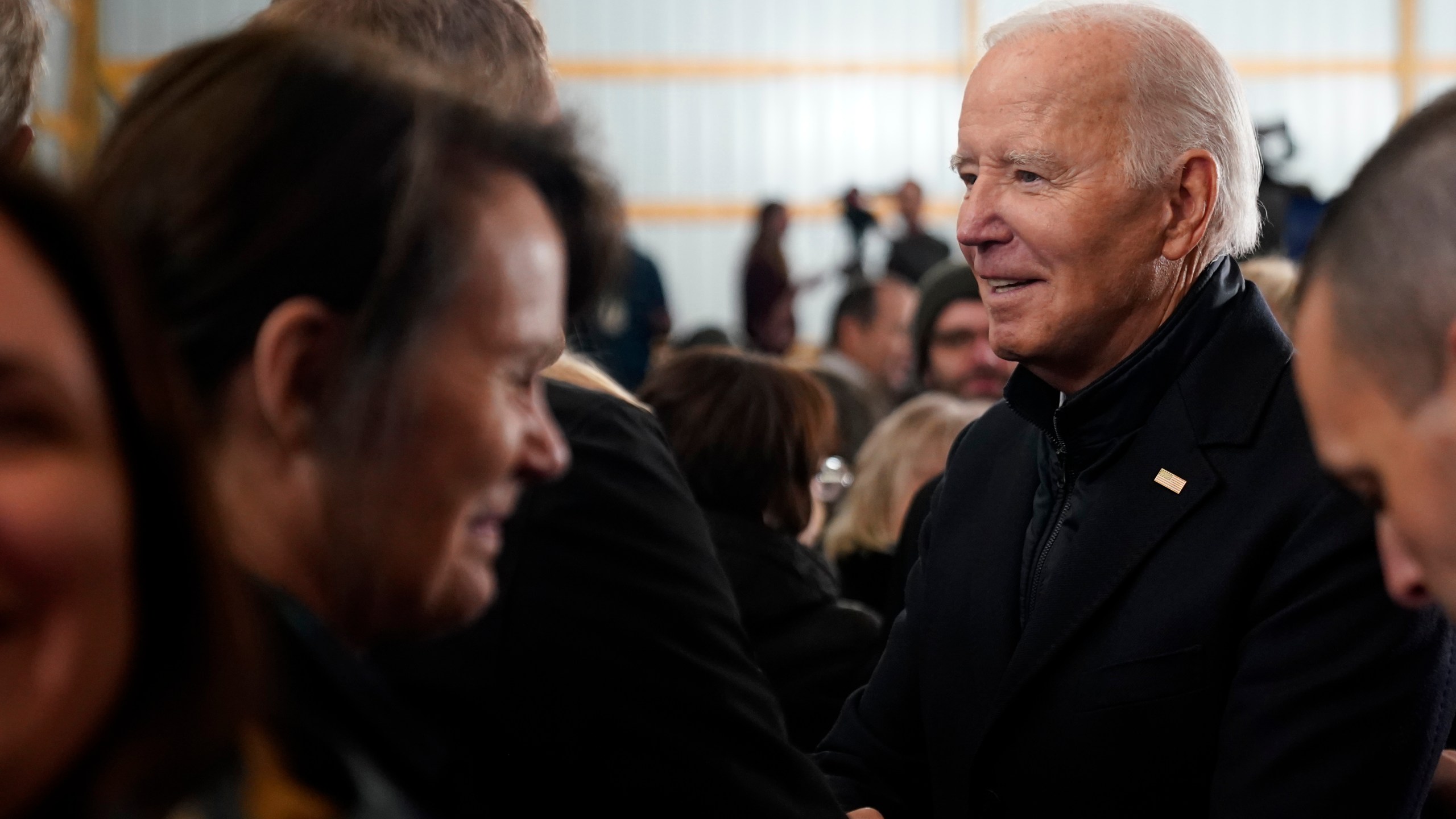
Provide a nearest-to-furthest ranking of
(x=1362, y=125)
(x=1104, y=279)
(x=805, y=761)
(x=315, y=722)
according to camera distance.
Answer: (x=315, y=722) < (x=805, y=761) < (x=1104, y=279) < (x=1362, y=125)

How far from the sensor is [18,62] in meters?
1.70

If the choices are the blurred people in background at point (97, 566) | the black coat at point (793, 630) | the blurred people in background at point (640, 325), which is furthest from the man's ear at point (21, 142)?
the blurred people in background at point (640, 325)

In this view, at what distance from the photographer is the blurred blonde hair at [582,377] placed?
162cm

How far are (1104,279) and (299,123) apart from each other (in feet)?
4.45

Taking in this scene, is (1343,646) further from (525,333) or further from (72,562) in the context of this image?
(72,562)

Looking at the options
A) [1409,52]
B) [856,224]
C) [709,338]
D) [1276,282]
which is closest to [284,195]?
[1276,282]

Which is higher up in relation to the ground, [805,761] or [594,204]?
[594,204]

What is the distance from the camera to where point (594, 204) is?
1.26m

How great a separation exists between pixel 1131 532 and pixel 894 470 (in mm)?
1684

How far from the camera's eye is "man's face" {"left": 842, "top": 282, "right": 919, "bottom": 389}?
7598mm

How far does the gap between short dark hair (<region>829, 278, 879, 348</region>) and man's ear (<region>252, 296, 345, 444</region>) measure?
→ 6697 millimetres

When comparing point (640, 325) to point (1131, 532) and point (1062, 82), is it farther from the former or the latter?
point (1131, 532)

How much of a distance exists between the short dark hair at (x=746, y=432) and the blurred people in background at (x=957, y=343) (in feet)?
6.17

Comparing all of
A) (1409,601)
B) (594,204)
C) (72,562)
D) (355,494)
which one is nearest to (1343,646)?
(1409,601)
